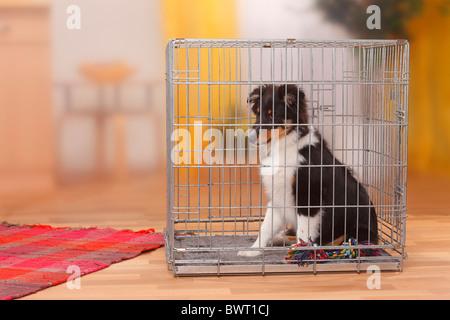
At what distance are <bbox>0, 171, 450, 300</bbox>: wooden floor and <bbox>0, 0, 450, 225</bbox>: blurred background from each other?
0.09 metres

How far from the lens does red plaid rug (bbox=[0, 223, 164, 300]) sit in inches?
111

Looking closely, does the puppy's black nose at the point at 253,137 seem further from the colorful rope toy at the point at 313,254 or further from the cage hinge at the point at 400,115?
the cage hinge at the point at 400,115

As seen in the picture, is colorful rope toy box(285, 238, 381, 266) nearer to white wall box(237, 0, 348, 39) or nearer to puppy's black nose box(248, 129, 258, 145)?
puppy's black nose box(248, 129, 258, 145)

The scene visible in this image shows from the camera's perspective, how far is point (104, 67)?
4.21m

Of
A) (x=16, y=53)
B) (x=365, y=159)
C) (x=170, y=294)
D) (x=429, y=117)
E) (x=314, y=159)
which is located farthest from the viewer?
(x=429, y=117)

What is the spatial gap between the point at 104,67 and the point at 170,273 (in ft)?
5.79

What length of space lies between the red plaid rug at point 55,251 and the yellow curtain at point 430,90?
6.65 ft

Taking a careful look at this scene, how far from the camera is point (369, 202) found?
3127 millimetres

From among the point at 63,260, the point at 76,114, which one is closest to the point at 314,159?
the point at 63,260

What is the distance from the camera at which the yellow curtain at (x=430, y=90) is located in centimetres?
445

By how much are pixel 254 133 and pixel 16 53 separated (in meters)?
1.95

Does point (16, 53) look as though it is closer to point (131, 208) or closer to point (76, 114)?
point (76, 114)

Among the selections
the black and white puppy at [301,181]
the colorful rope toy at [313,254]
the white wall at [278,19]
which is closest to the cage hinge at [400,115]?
the black and white puppy at [301,181]

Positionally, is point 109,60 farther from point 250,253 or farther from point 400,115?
point 400,115
